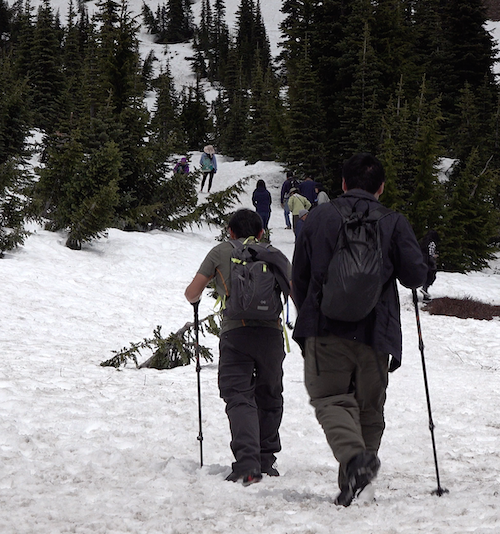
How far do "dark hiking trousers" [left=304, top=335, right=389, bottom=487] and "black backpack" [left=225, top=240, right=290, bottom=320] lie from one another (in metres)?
0.66

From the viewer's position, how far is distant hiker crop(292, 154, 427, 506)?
3.56 m

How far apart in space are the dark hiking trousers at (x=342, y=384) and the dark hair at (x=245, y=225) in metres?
1.23

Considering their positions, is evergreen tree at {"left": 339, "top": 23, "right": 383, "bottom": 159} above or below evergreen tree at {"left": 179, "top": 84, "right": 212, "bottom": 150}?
below

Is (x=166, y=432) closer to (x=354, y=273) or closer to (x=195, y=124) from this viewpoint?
(x=354, y=273)

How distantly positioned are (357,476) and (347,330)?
0.80 m

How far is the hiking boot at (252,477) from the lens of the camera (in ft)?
13.4

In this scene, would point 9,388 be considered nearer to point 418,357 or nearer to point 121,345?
point 121,345

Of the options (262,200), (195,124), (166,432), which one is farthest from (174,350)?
(195,124)

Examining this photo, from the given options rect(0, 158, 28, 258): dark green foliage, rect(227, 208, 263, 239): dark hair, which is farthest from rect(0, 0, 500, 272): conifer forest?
rect(227, 208, 263, 239): dark hair

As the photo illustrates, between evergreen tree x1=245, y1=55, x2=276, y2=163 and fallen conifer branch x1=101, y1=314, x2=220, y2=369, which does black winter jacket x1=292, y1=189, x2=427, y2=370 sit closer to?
fallen conifer branch x1=101, y1=314, x2=220, y2=369

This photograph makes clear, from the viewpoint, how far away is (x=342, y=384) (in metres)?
3.68

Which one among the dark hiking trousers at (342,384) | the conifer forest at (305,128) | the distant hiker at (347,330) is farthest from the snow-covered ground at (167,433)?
the conifer forest at (305,128)

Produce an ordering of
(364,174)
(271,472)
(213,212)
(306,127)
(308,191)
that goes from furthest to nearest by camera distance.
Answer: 1. (306,127)
2. (213,212)
3. (308,191)
4. (271,472)
5. (364,174)

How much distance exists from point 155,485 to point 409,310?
11.2 meters
